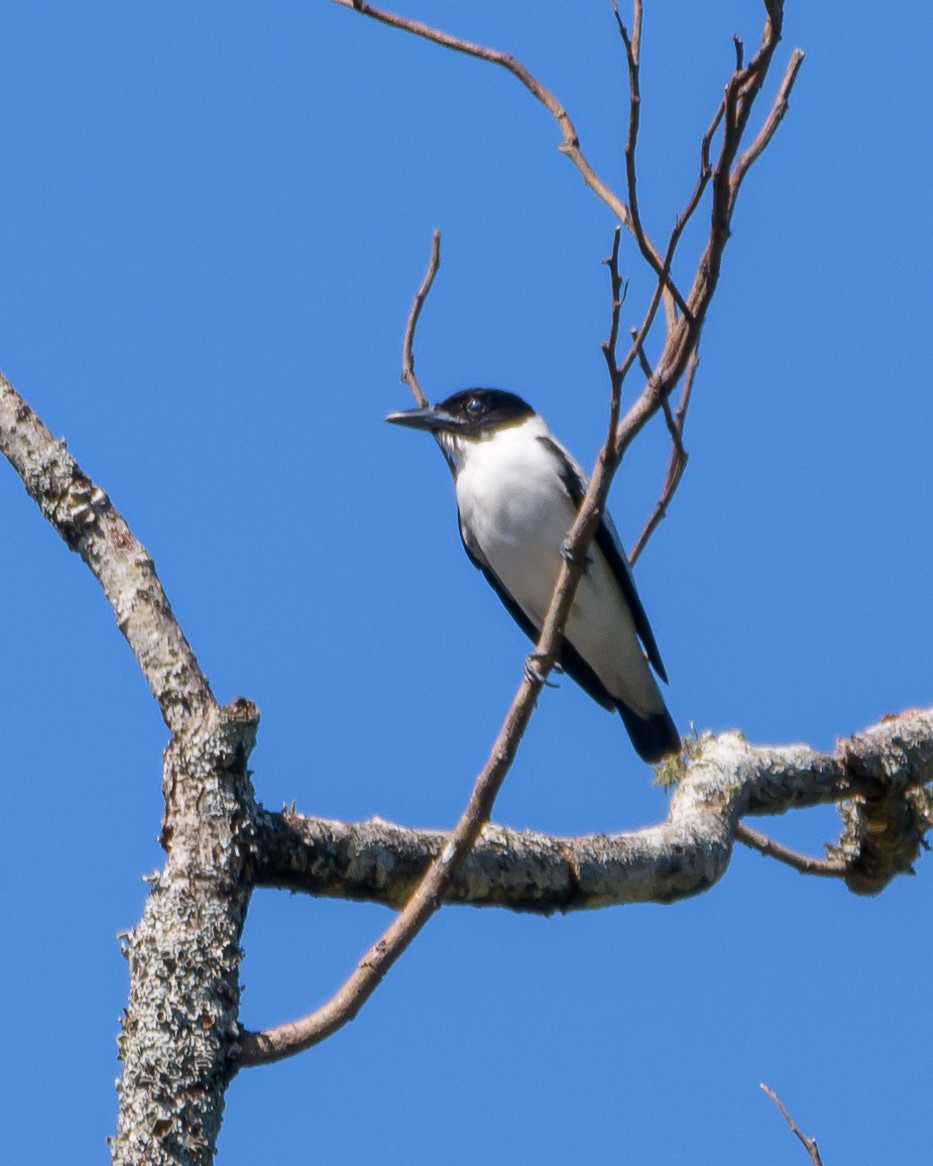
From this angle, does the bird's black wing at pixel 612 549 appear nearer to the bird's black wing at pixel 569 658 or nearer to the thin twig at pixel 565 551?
the bird's black wing at pixel 569 658

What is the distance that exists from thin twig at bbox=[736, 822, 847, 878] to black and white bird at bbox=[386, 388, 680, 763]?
170 centimetres

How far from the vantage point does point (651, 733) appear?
6898 millimetres

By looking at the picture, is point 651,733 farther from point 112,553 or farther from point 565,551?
point 112,553

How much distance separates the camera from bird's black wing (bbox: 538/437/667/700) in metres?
6.59

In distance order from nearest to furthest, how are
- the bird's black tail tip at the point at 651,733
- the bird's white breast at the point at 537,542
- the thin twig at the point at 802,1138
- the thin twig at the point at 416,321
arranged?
the thin twig at the point at 802,1138, the thin twig at the point at 416,321, the bird's white breast at the point at 537,542, the bird's black tail tip at the point at 651,733

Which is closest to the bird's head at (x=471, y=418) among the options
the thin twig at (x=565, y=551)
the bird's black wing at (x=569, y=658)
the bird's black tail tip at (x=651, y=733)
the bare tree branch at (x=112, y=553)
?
the bird's black wing at (x=569, y=658)

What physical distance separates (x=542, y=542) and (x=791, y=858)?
2.16 metres

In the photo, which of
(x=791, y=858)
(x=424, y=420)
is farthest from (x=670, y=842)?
(x=424, y=420)

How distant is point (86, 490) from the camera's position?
134 inches

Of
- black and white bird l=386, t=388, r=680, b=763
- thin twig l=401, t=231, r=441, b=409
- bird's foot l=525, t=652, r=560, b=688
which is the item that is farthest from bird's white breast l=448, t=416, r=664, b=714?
bird's foot l=525, t=652, r=560, b=688

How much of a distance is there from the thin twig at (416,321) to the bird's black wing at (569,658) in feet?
7.01

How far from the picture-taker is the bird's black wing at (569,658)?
7.10 m

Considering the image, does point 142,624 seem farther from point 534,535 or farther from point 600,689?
point 600,689

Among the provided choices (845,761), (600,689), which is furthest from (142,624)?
(600,689)
